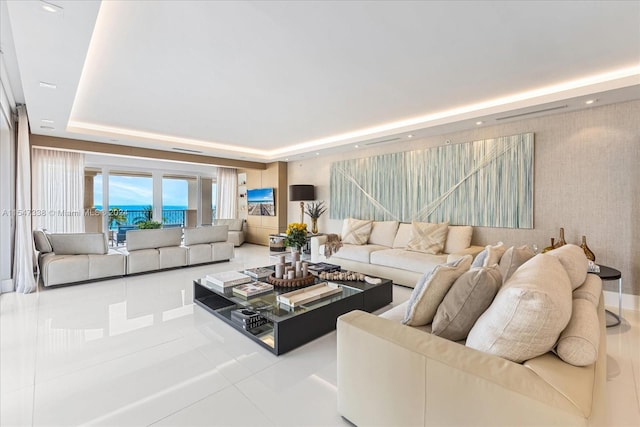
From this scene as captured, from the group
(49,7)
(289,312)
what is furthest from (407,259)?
(49,7)

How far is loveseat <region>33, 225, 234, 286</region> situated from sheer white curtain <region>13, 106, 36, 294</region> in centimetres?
19

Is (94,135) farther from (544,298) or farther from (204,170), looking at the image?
(544,298)

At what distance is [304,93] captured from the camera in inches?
143

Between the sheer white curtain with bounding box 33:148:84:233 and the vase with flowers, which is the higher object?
the sheer white curtain with bounding box 33:148:84:233

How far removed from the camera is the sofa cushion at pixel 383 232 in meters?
5.38

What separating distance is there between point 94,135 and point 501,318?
6255mm

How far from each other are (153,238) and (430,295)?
511 centimetres

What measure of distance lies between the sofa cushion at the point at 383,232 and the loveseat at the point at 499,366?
147 inches

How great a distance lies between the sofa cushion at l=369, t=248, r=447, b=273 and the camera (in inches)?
162

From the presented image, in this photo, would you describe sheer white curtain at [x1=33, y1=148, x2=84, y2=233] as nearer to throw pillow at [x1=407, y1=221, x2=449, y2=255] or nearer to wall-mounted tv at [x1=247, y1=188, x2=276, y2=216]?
wall-mounted tv at [x1=247, y1=188, x2=276, y2=216]

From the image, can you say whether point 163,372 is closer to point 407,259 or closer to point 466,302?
point 466,302

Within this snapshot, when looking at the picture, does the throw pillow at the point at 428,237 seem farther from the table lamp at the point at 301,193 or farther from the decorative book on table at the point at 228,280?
the table lamp at the point at 301,193

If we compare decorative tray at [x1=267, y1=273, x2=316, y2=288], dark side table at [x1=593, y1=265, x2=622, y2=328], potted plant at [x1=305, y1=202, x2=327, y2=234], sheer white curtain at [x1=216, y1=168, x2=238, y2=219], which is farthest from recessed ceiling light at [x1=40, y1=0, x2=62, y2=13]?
sheer white curtain at [x1=216, y1=168, x2=238, y2=219]

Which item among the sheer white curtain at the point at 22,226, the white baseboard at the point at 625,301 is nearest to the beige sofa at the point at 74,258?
the sheer white curtain at the point at 22,226
